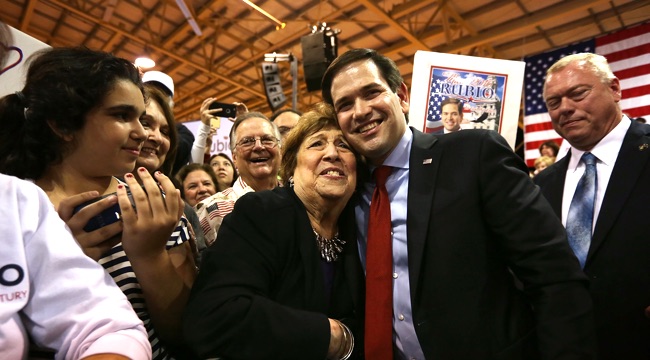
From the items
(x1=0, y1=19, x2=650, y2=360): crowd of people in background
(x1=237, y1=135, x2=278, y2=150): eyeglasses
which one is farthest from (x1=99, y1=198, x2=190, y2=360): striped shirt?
(x1=237, y1=135, x2=278, y2=150): eyeglasses

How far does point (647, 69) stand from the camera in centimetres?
621

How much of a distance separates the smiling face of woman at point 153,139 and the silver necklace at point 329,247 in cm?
76

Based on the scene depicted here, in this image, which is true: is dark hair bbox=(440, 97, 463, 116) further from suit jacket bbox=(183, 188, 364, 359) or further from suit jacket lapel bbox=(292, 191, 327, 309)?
suit jacket lapel bbox=(292, 191, 327, 309)

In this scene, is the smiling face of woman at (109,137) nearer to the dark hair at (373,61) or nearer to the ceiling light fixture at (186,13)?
the dark hair at (373,61)

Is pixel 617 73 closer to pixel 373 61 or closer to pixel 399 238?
pixel 373 61

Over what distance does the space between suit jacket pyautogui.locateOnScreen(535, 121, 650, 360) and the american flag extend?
18.1ft

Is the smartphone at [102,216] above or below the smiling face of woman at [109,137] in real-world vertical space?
below

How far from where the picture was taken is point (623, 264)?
175cm

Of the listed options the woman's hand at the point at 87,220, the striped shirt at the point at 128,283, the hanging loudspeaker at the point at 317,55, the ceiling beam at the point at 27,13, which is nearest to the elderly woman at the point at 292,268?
the striped shirt at the point at 128,283

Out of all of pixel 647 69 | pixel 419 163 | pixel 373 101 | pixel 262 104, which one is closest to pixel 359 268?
pixel 419 163

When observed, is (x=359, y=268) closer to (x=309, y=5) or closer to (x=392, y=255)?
(x=392, y=255)

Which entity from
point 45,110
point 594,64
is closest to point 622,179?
point 594,64

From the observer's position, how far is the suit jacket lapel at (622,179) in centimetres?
179

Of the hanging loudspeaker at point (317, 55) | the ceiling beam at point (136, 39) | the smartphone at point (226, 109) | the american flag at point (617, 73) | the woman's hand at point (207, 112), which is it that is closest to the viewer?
the woman's hand at point (207, 112)
